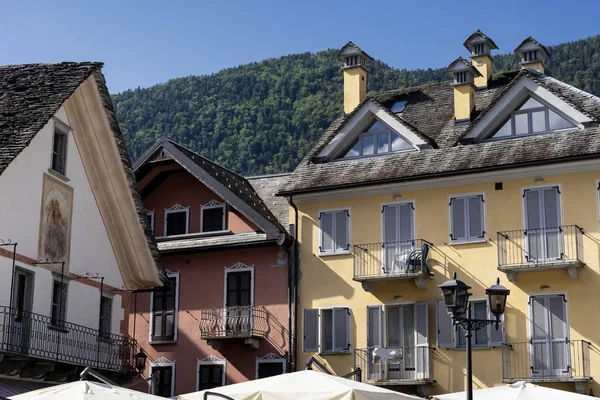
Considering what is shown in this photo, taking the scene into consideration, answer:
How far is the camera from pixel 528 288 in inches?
1163

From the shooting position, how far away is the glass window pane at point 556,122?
30.5 m

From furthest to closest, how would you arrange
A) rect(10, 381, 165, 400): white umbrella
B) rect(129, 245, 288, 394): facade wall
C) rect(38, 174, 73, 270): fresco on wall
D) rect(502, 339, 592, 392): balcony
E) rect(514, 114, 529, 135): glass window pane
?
rect(129, 245, 288, 394): facade wall, rect(514, 114, 529, 135): glass window pane, rect(502, 339, 592, 392): balcony, rect(38, 174, 73, 270): fresco on wall, rect(10, 381, 165, 400): white umbrella

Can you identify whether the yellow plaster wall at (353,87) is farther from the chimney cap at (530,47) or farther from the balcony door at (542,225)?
the balcony door at (542,225)

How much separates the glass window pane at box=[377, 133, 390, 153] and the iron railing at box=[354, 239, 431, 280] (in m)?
3.21

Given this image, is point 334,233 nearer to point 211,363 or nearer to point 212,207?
point 212,207

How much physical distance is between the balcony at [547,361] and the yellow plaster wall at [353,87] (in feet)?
33.8

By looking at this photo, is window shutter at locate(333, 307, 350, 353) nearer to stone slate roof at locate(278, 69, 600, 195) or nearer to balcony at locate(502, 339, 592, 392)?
stone slate roof at locate(278, 69, 600, 195)

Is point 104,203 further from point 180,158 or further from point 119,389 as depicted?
point 119,389

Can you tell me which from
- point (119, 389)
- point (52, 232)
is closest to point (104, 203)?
point (52, 232)

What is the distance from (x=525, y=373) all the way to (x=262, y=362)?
8313 millimetres

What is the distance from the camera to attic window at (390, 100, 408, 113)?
116 feet

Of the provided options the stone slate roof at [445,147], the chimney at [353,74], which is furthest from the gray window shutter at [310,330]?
the chimney at [353,74]

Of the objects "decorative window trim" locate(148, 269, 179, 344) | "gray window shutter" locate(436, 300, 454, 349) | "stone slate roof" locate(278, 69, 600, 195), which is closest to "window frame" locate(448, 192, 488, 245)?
"stone slate roof" locate(278, 69, 600, 195)

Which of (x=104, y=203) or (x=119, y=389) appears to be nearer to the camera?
(x=119, y=389)
